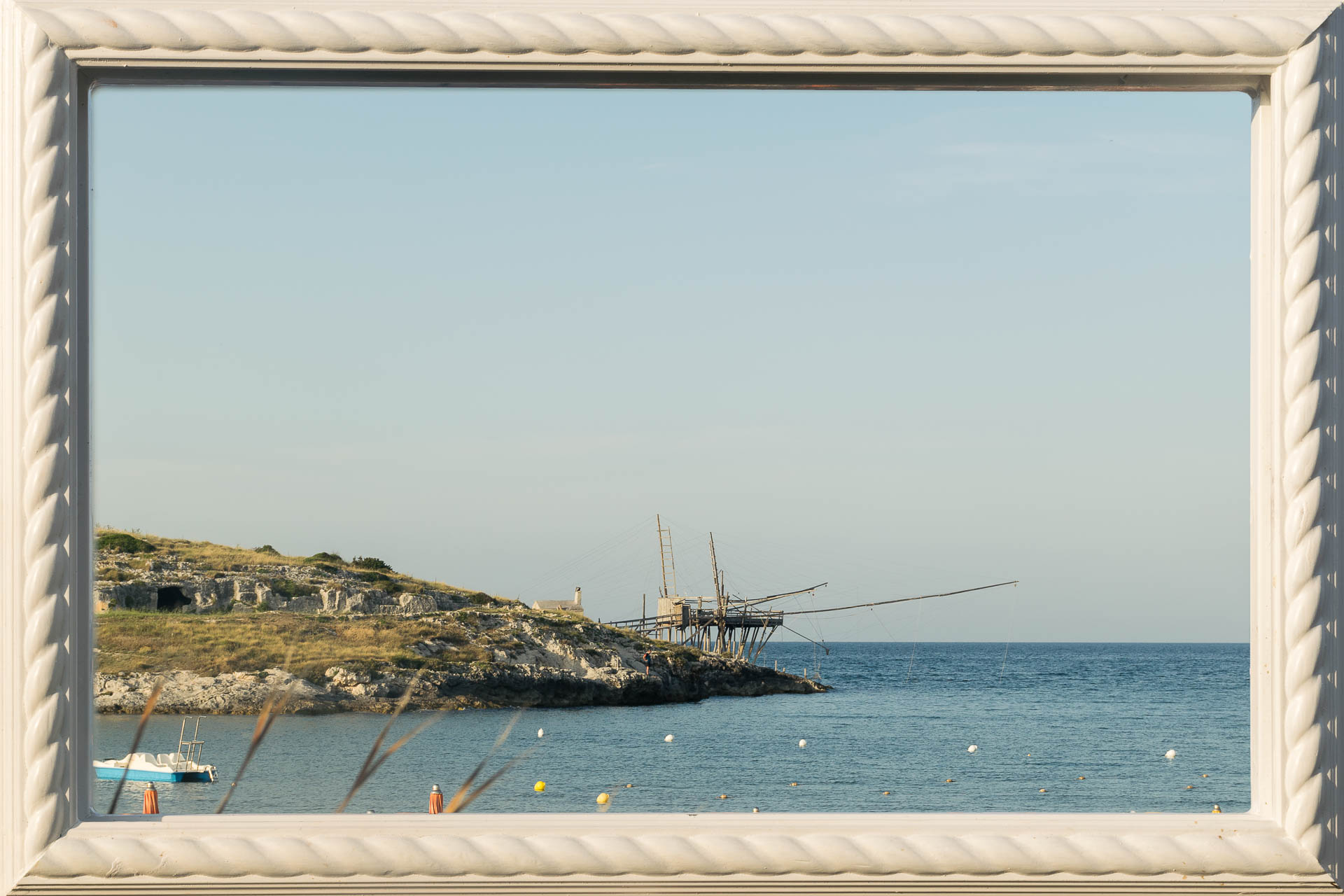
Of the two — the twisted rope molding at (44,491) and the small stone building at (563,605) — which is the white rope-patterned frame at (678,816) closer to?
the twisted rope molding at (44,491)

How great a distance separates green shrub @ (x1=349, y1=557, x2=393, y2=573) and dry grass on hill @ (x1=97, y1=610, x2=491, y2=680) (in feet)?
13.5

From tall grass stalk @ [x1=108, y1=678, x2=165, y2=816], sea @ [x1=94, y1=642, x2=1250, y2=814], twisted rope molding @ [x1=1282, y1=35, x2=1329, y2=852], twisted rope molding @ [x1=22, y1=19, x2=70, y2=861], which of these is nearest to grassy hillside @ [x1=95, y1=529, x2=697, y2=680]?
sea @ [x1=94, y1=642, x2=1250, y2=814]

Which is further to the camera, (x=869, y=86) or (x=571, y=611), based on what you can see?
(x=571, y=611)

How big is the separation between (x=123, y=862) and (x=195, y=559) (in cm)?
3604

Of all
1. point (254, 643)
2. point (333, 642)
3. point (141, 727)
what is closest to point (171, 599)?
point (254, 643)

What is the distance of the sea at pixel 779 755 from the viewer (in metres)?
25.4

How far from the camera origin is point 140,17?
114 cm

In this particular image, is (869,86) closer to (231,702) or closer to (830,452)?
(231,702)

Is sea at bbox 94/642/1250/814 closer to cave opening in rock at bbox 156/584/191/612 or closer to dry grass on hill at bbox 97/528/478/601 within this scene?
cave opening in rock at bbox 156/584/191/612

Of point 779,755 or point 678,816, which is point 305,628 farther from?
point 678,816

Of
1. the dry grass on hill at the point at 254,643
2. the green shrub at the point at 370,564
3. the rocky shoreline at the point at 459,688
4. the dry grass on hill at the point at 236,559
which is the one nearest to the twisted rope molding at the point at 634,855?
the rocky shoreline at the point at 459,688

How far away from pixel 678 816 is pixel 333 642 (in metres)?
36.3

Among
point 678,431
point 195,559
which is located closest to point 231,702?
point 195,559

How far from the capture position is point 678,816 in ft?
3.71
